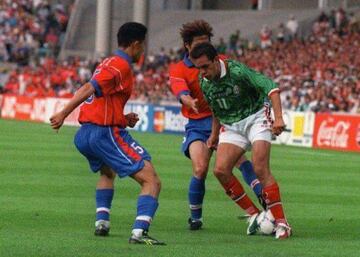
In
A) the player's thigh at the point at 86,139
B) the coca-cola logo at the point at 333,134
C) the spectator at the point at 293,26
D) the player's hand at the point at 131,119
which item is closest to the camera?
the player's thigh at the point at 86,139

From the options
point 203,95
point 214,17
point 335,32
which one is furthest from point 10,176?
point 214,17

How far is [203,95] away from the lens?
43.2 feet

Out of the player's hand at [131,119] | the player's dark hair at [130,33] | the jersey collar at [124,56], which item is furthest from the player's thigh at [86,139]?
the player's dark hair at [130,33]

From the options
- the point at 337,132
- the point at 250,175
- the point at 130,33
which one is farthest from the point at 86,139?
the point at 337,132

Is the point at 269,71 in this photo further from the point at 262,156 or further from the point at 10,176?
the point at 262,156

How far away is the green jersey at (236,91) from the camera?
478 inches

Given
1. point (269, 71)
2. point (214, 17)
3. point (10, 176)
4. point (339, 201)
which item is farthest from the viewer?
point (214, 17)

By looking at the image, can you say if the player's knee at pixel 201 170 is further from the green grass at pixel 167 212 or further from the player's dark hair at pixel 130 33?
the player's dark hair at pixel 130 33

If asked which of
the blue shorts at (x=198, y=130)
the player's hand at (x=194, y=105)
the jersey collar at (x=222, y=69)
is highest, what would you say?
the jersey collar at (x=222, y=69)

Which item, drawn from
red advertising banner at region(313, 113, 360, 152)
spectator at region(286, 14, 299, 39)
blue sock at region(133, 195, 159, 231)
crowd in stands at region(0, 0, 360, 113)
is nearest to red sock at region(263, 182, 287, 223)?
blue sock at region(133, 195, 159, 231)

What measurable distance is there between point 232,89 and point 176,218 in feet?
7.57

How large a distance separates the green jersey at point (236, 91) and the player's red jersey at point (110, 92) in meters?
1.11

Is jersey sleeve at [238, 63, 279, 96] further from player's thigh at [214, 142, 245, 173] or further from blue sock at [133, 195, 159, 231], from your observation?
blue sock at [133, 195, 159, 231]

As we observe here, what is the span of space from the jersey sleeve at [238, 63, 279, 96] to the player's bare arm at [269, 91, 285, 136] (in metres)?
0.07
